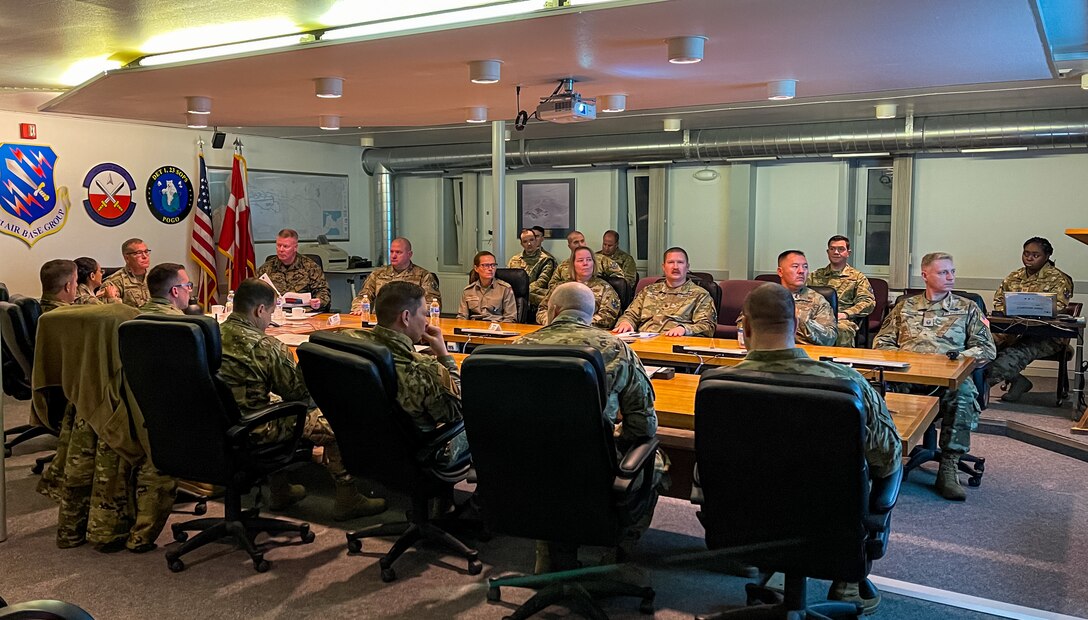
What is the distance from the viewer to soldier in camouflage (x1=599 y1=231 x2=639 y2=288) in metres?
9.41

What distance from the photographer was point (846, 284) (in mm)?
7367

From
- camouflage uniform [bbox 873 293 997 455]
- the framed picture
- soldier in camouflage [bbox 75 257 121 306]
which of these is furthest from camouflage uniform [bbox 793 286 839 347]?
the framed picture

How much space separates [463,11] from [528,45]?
44 cm

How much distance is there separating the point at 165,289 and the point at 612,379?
214 centimetres

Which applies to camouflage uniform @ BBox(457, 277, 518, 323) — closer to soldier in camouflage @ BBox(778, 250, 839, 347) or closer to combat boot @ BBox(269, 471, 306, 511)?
soldier in camouflage @ BBox(778, 250, 839, 347)

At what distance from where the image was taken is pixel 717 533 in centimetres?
251

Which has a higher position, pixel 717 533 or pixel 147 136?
pixel 147 136

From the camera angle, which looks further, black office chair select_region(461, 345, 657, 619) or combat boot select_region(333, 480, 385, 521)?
combat boot select_region(333, 480, 385, 521)

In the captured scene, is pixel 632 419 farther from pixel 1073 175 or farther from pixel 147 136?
pixel 147 136

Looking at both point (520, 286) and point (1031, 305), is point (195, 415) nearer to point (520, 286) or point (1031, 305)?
point (520, 286)

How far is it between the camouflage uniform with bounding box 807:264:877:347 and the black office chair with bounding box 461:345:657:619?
465 centimetres

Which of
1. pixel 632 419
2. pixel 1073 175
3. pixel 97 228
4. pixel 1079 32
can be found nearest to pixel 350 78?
pixel 632 419

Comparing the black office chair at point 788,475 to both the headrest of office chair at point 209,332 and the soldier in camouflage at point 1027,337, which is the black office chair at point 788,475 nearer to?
the headrest of office chair at point 209,332

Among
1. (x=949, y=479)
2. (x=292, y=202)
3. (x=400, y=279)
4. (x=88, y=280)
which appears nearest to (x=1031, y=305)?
(x=949, y=479)
